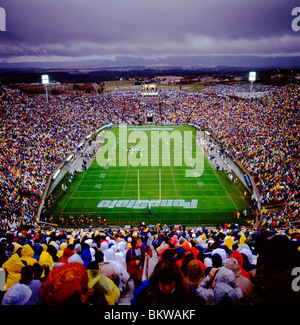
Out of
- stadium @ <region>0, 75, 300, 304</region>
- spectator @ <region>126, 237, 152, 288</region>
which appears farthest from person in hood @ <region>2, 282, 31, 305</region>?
spectator @ <region>126, 237, 152, 288</region>

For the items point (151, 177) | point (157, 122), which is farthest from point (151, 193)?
point (157, 122)

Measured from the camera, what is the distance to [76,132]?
44625 mm

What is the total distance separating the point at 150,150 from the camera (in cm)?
3866

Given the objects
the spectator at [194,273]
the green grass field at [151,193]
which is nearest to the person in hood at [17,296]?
the spectator at [194,273]

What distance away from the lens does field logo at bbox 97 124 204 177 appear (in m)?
33.4

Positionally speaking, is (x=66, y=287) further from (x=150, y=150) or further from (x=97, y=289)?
(x=150, y=150)

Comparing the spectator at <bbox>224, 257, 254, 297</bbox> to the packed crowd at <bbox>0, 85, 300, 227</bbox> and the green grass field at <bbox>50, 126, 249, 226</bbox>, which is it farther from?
the green grass field at <bbox>50, 126, 249, 226</bbox>

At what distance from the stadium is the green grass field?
0.09 meters

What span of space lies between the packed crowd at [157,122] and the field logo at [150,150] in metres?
4.59

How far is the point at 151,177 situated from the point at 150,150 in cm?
1019

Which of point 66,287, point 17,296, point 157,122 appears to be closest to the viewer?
point 66,287

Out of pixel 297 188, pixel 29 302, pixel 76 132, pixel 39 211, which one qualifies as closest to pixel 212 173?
pixel 297 188

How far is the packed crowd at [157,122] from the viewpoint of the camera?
69.9 ft
